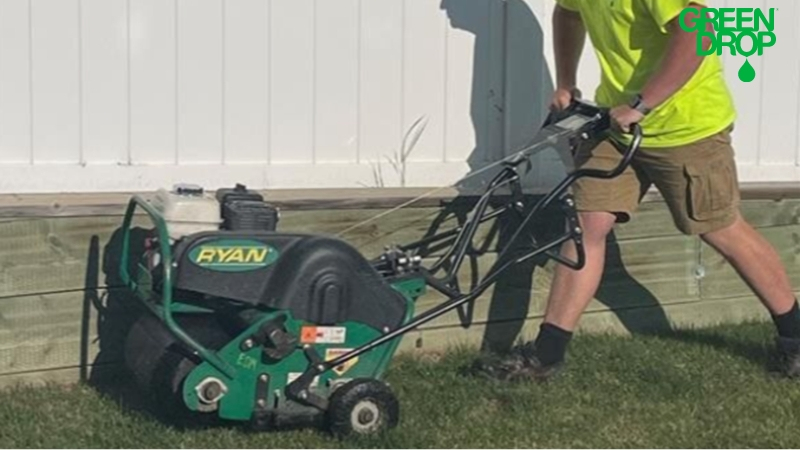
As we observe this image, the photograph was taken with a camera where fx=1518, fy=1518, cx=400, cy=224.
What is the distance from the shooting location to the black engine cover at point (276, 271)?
4.12 m

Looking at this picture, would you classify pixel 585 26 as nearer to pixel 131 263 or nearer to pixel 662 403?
pixel 662 403

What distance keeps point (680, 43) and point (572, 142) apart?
580 millimetres

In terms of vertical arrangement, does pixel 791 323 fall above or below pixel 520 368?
above

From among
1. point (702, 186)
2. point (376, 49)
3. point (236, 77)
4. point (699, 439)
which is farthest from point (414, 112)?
point (699, 439)

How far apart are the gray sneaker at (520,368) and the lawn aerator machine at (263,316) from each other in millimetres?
588

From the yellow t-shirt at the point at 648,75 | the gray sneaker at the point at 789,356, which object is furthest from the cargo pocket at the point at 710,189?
the gray sneaker at the point at 789,356

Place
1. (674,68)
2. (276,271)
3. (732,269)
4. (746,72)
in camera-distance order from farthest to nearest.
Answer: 1. (746,72)
2. (732,269)
3. (674,68)
4. (276,271)

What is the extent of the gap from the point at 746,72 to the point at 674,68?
5.31 feet

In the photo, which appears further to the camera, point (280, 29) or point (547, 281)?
point (547, 281)

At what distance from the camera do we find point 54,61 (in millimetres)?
4934

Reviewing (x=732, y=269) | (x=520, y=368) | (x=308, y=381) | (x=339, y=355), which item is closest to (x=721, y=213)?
(x=520, y=368)

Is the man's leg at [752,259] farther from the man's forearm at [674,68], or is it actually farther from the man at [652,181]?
the man's forearm at [674,68]

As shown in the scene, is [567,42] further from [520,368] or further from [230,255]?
[230,255]

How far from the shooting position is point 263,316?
418 centimetres
